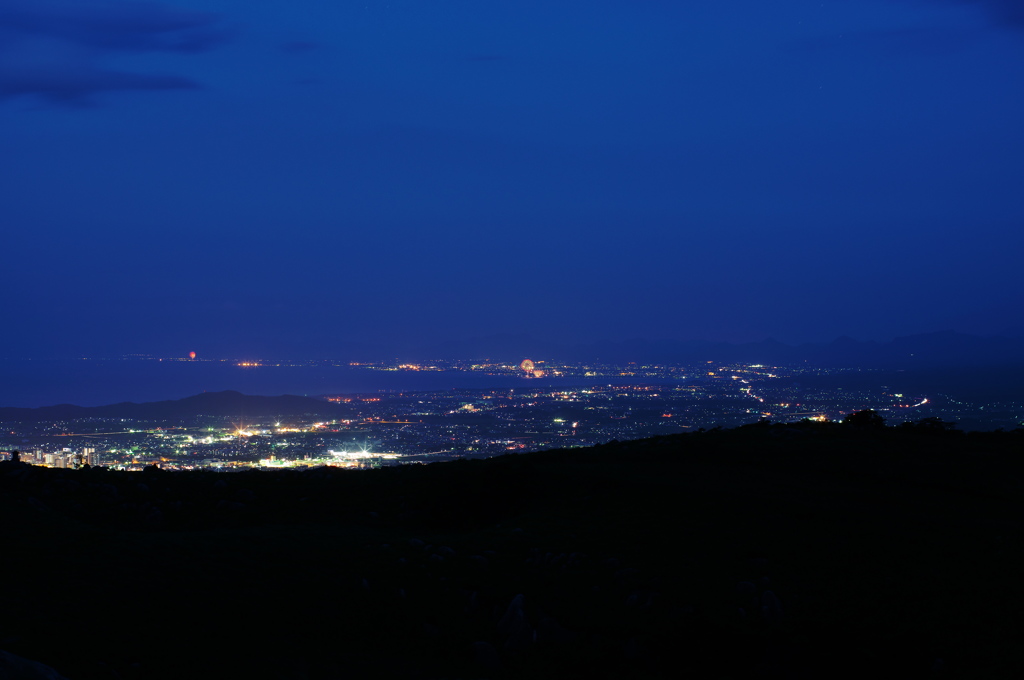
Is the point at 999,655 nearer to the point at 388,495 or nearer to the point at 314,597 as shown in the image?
the point at 314,597

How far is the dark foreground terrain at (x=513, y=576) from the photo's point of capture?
353 inches

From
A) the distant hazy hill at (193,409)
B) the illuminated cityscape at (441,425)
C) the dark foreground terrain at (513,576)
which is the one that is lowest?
the illuminated cityscape at (441,425)

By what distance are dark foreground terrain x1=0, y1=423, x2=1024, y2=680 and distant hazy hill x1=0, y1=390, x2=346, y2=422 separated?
69473mm

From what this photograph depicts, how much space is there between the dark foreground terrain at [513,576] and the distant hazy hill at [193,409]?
2735 inches

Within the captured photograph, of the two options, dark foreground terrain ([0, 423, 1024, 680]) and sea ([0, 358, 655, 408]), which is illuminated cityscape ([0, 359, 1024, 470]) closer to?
dark foreground terrain ([0, 423, 1024, 680])

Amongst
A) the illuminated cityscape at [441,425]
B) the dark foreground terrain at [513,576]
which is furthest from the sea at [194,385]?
the dark foreground terrain at [513,576]

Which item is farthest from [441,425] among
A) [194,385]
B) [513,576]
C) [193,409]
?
[194,385]

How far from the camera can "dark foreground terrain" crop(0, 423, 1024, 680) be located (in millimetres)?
8977

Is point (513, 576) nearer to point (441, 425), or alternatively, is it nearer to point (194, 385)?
point (441, 425)

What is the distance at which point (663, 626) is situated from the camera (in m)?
9.98

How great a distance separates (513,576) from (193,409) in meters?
82.5

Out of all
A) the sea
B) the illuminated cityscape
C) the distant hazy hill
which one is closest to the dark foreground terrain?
the illuminated cityscape

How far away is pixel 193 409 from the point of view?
84375 millimetres

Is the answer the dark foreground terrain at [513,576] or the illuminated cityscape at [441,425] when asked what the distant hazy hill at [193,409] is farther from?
the dark foreground terrain at [513,576]
